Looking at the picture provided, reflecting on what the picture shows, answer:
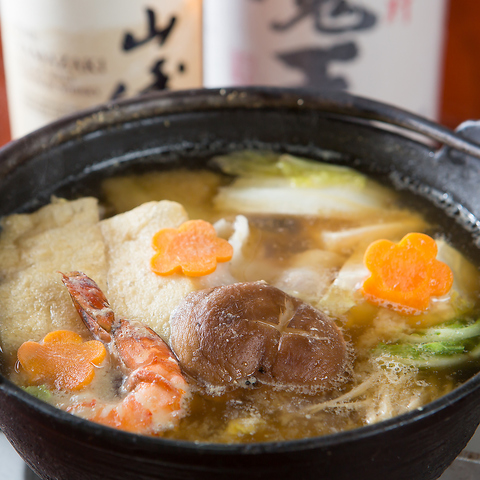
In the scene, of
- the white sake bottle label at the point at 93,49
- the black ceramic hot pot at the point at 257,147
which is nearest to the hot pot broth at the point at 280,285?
the black ceramic hot pot at the point at 257,147

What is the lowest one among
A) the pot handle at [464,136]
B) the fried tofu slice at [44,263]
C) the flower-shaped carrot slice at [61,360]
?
the flower-shaped carrot slice at [61,360]

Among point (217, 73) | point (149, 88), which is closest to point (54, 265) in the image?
point (149, 88)

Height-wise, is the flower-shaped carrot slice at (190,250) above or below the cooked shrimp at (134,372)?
above

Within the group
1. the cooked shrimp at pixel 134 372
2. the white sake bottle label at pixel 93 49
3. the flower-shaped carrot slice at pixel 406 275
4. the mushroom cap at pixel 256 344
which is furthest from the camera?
the white sake bottle label at pixel 93 49

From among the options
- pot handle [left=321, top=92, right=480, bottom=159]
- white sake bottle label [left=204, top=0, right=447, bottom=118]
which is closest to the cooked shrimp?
pot handle [left=321, top=92, right=480, bottom=159]

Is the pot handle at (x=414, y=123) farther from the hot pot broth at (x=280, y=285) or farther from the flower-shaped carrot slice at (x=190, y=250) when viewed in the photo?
the flower-shaped carrot slice at (x=190, y=250)

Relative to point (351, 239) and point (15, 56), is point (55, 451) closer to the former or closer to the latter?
point (351, 239)
